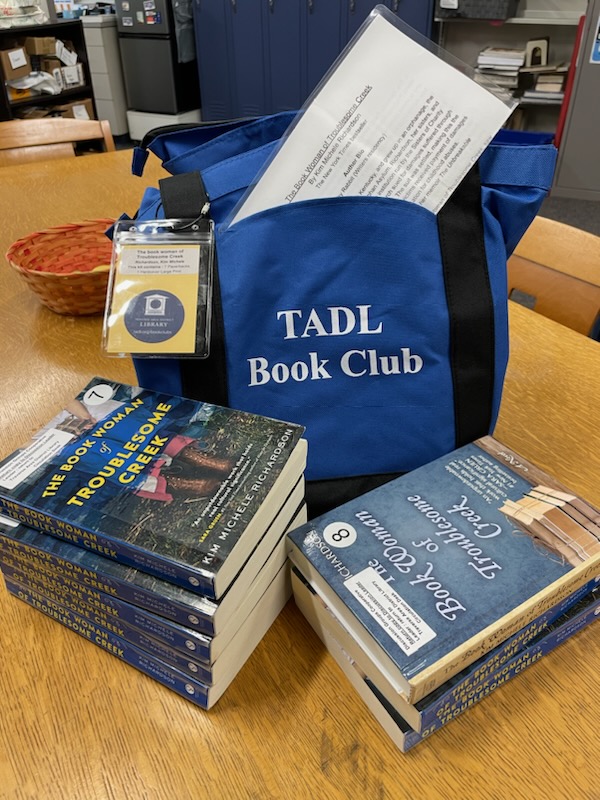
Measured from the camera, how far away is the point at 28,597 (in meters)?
0.56

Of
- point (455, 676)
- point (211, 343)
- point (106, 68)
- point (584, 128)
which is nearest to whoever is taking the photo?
point (455, 676)

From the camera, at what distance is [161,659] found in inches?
19.0

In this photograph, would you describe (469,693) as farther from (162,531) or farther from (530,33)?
(530,33)

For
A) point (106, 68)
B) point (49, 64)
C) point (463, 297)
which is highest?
point (463, 297)

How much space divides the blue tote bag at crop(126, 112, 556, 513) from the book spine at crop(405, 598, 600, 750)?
0.64 feet

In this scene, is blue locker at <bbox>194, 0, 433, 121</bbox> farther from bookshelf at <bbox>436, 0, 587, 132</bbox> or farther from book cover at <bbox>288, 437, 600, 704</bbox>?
book cover at <bbox>288, 437, 600, 704</bbox>

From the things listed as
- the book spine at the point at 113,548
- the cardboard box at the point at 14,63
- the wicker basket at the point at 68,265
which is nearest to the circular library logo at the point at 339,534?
the book spine at the point at 113,548

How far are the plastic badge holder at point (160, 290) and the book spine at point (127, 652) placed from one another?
231 mm

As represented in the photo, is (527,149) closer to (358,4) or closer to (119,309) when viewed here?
(119,309)

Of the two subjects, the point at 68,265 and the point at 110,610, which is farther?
the point at 68,265

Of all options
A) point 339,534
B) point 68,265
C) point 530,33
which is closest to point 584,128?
point 530,33

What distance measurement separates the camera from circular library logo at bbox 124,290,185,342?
608mm

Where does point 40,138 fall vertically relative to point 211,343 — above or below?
below

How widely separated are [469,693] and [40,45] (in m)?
4.16
